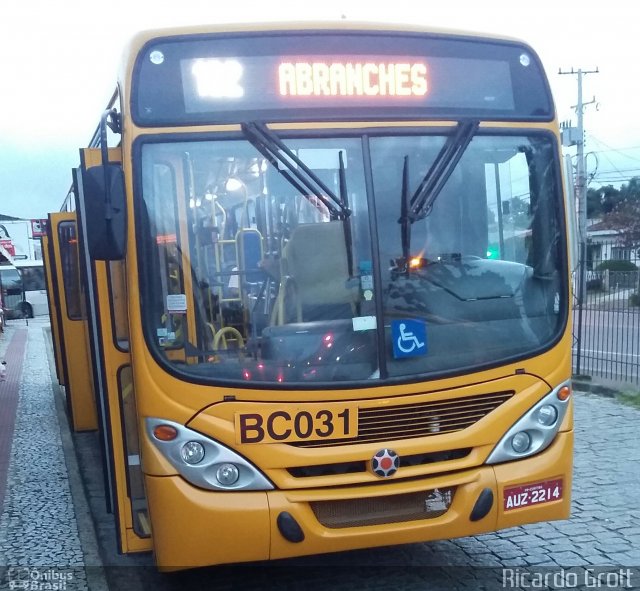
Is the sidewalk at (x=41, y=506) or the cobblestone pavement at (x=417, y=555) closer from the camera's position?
the cobblestone pavement at (x=417, y=555)

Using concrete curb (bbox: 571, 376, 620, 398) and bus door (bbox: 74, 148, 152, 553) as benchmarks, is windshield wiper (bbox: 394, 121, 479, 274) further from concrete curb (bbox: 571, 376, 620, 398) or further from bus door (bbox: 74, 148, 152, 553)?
concrete curb (bbox: 571, 376, 620, 398)

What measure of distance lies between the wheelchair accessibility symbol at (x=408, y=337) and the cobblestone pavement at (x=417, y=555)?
1.54m

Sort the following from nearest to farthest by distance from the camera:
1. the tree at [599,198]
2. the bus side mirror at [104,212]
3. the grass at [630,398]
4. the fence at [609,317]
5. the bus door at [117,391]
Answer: the bus side mirror at [104,212], the bus door at [117,391], the grass at [630,398], the fence at [609,317], the tree at [599,198]

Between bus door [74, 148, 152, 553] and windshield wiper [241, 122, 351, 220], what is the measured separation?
0.83m

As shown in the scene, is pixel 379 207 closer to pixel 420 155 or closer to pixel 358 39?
pixel 420 155

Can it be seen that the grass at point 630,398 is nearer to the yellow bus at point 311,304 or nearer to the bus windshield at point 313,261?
the yellow bus at point 311,304

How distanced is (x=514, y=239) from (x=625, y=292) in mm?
7952

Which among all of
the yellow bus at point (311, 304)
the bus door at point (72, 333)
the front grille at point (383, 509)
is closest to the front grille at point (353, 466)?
the yellow bus at point (311, 304)

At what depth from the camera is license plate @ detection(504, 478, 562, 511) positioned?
4.22m

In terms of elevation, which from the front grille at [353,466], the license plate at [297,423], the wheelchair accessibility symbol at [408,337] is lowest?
the front grille at [353,466]

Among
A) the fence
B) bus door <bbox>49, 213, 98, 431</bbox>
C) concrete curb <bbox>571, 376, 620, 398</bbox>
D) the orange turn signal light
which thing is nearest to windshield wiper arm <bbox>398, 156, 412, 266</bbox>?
the orange turn signal light

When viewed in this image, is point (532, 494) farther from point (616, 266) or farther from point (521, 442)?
point (616, 266)

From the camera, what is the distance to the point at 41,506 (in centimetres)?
638

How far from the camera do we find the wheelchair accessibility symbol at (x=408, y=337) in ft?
13.4
